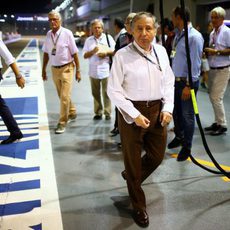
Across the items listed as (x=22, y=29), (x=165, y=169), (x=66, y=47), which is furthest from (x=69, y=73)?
(x=22, y=29)

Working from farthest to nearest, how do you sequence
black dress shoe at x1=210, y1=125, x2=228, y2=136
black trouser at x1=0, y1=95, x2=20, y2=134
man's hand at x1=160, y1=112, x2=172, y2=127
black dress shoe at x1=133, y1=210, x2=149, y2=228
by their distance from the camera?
black dress shoe at x1=210, y1=125, x2=228, y2=136 → black trouser at x1=0, y1=95, x2=20, y2=134 → black dress shoe at x1=133, y1=210, x2=149, y2=228 → man's hand at x1=160, y1=112, x2=172, y2=127

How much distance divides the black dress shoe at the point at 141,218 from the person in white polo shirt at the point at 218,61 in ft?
8.54

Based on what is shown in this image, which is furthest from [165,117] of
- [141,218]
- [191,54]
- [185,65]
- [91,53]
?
[91,53]

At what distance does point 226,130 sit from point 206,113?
1183mm

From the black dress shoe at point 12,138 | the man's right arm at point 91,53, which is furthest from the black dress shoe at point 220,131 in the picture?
the black dress shoe at point 12,138

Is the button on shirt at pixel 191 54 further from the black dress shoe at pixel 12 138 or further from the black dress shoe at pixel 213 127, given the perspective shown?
the black dress shoe at pixel 12 138

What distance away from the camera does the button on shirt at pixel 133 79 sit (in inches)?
92.5

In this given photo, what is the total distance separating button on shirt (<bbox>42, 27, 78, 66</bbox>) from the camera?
489 centimetres

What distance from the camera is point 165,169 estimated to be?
144 inches

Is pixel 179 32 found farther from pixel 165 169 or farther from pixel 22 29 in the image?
pixel 22 29

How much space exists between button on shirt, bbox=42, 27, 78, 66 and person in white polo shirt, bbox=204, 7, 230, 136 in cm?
219

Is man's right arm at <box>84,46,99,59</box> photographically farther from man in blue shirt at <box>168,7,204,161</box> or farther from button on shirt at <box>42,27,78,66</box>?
man in blue shirt at <box>168,7,204,161</box>

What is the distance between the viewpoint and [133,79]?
237 centimetres

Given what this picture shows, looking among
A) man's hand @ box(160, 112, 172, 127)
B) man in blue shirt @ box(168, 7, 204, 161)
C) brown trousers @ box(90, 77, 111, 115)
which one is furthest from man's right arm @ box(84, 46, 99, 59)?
man's hand @ box(160, 112, 172, 127)
